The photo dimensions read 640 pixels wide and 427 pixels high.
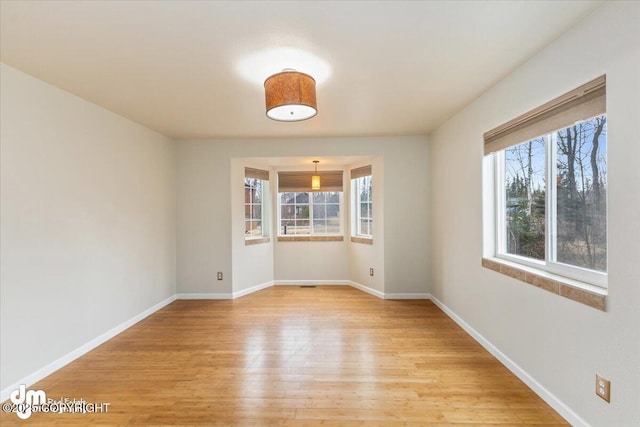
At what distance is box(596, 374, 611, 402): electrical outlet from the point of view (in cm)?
165

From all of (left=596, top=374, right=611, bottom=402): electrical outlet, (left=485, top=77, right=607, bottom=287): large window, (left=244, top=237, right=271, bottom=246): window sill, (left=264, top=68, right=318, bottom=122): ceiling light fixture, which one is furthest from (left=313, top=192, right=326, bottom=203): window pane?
(left=596, top=374, right=611, bottom=402): electrical outlet

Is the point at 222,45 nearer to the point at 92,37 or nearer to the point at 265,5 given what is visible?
the point at 265,5

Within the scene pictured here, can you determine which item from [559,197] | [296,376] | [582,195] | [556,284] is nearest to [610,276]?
[556,284]

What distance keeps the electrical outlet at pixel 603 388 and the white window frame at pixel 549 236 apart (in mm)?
505

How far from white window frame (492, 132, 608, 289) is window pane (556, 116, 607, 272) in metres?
0.04

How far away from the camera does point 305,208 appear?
5.73 metres

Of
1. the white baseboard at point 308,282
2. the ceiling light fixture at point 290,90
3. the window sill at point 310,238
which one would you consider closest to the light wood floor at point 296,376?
the white baseboard at point 308,282

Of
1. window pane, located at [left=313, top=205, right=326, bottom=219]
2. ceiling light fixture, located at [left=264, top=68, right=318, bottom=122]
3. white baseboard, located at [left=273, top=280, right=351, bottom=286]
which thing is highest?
ceiling light fixture, located at [left=264, top=68, right=318, bottom=122]

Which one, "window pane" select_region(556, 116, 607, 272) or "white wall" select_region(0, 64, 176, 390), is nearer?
"window pane" select_region(556, 116, 607, 272)

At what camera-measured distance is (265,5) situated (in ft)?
5.47

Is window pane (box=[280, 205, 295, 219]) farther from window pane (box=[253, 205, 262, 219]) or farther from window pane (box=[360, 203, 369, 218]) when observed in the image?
window pane (box=[360, 203, 369, 218])

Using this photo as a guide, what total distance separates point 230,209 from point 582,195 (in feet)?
13.3

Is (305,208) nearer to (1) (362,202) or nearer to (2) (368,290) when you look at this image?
(1) (362,202)

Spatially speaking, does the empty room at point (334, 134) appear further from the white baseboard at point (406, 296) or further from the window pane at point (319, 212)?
the window pane at point (319, 212)
